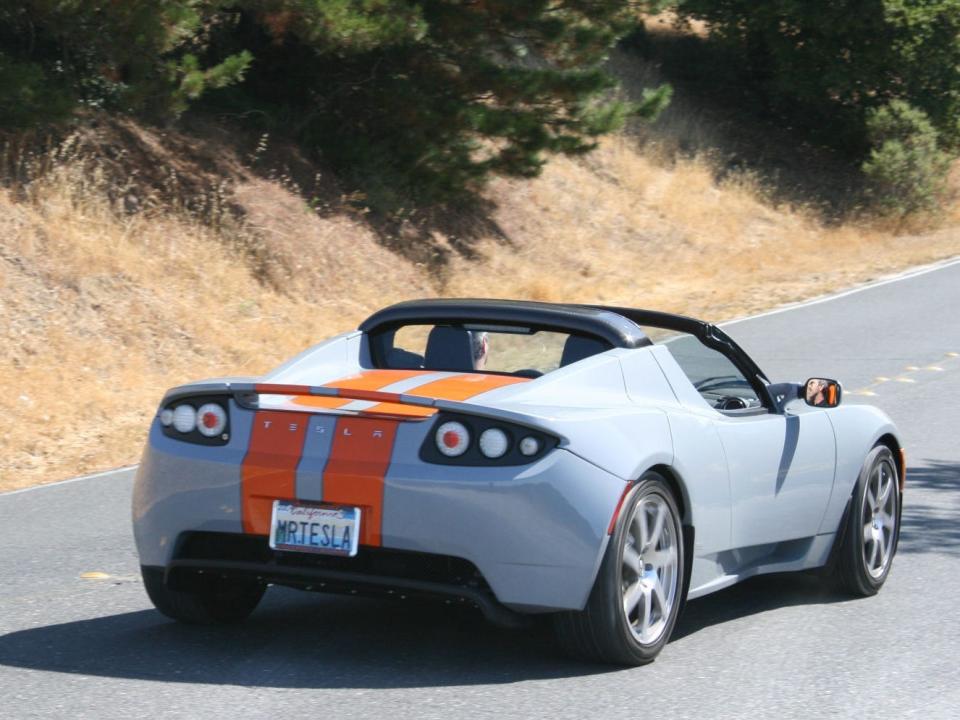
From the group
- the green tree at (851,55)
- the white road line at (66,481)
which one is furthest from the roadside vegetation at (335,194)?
the white road line at (66,481)

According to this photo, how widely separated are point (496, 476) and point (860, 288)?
1762 cm

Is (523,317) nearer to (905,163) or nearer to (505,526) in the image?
(505,526)

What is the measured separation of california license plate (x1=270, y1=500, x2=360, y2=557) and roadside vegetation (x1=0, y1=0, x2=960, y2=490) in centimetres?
564

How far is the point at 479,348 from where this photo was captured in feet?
20.5

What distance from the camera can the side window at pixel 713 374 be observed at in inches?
255

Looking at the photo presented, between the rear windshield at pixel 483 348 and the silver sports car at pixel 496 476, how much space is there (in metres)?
0.01

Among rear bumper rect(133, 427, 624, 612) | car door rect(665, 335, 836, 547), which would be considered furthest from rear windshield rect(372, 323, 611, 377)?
rear bumper rect(133, 427, 624, 612)

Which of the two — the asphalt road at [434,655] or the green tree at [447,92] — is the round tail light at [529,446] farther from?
the green tree at [447,92]

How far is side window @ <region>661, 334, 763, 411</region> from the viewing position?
646 centimetres

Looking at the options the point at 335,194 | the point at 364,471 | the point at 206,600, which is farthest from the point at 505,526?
the point at 335,194

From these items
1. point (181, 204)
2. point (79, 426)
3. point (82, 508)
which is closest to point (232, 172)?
point (181, 204)

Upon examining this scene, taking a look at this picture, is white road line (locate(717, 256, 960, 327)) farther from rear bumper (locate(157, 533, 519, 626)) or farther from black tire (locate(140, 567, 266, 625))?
rear bumper (locate(157, 533, 519, 626))

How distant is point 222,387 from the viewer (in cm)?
550

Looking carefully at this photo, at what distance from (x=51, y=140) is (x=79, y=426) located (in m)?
6.18
